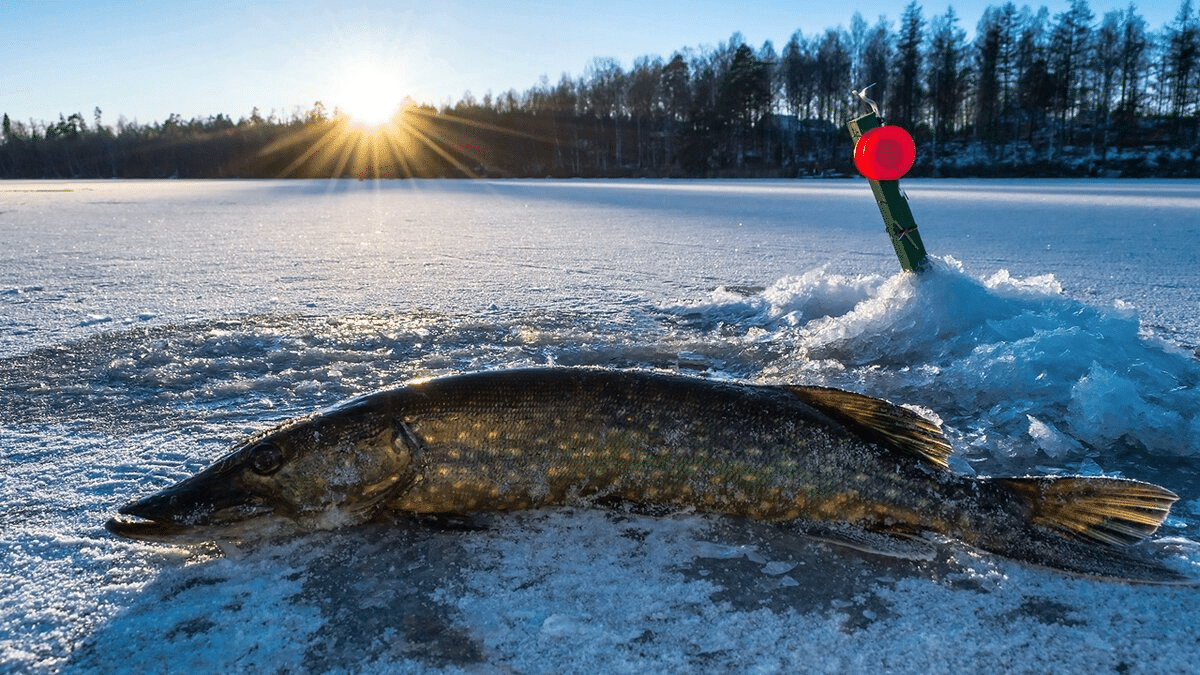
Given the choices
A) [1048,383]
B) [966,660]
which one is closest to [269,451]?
[966,660]

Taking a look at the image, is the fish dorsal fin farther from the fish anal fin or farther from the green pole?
the green pole

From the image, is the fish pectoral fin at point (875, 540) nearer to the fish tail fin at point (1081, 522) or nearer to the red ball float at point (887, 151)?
the fish tail fin at point (1081, 522)

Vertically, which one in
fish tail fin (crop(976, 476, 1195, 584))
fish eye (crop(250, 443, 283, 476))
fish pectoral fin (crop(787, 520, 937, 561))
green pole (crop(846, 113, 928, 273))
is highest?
green pole (crop(846, 113, 928, 273))

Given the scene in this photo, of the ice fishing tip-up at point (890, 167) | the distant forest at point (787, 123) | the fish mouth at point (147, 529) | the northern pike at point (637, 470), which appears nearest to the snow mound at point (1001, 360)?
the ice fishing tip-up at point (890, 167)

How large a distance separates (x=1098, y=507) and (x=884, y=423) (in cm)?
55

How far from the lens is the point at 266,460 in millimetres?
1960

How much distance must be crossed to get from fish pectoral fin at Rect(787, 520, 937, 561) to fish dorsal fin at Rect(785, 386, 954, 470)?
0.22 m

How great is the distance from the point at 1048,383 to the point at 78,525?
12.0 feet

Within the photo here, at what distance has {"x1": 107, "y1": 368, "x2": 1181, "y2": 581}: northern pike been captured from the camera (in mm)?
1876

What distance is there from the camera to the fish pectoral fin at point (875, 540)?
1.91 m

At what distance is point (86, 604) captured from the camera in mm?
1738

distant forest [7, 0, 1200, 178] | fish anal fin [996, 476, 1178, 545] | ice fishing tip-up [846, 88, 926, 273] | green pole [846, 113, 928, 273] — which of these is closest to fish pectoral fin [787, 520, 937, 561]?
fish anal fin [996, 476, 1178, 545]

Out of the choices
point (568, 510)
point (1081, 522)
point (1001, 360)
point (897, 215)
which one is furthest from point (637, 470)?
point (897, 215)

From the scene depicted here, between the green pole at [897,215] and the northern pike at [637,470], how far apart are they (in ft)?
8.02
